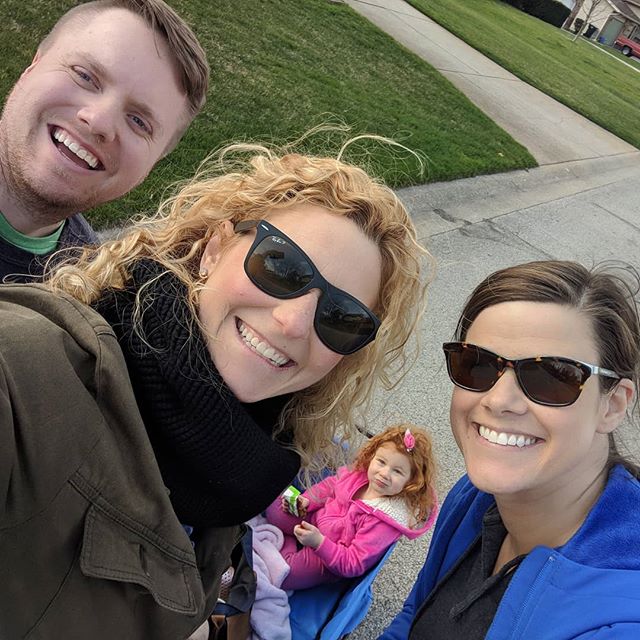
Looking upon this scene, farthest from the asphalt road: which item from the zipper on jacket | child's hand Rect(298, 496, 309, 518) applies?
the zipper on jacket

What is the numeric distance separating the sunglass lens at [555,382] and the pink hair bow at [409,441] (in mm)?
1256

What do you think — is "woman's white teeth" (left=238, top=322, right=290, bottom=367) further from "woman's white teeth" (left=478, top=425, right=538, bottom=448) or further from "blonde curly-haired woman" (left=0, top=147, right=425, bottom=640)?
"woman's white teeth" (left=478, top=425, right=538, bottom=448)

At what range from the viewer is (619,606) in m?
1.25

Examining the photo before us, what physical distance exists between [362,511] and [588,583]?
57.5 inches

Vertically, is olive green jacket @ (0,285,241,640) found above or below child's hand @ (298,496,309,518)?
above

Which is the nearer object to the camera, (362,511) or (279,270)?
(279,270)

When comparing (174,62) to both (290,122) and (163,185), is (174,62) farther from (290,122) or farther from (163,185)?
(290,122)

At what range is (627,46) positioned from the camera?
48875 millimetres

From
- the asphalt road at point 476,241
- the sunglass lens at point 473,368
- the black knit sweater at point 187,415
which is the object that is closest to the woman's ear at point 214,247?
the black knit sweater at point 187,415

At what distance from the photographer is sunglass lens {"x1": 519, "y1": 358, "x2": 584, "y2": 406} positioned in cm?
154

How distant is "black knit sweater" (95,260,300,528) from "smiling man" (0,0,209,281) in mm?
604

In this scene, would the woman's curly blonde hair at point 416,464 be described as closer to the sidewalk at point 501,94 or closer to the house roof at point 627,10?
the sidewalk at point 501,94

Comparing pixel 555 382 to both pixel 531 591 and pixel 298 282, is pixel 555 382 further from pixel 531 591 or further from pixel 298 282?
pixel 298 282

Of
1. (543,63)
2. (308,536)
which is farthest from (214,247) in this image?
(543,63)
